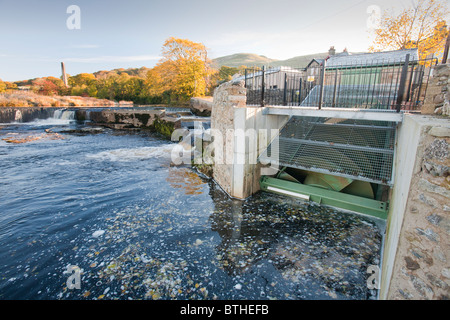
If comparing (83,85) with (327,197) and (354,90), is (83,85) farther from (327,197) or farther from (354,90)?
(327,197)

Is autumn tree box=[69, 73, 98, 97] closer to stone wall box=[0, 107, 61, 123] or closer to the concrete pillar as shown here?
stone wall box=[0, 107, 61, 123]

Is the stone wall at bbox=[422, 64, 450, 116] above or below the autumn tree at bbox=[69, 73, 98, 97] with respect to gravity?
below

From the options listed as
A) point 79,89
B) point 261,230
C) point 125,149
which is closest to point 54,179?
point 125,149

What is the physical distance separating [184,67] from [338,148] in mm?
28677

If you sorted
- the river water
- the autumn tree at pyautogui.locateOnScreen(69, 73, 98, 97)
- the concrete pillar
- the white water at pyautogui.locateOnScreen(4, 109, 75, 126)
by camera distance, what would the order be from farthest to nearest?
1. the autumn tree at pyautogui.locateOnScreen(69, 73, 98, 97)
2. the white water at pyautogui.locateOnScreen(4, 109, 75, 126)
3. the concrete pillar
4. the river water

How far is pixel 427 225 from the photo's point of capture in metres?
2.40

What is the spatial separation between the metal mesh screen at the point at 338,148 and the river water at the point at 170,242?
1239 mm

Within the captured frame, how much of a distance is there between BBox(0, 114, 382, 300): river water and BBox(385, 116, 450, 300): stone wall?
1544 mm

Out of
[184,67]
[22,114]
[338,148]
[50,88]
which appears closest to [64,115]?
[22,114]

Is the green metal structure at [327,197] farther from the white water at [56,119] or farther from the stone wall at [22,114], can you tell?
the stone wall at [22,114]

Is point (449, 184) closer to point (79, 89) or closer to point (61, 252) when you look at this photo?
point (61, 252)

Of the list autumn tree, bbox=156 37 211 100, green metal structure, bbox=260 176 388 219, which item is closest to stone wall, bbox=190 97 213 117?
autumn tree, bbox=156 37 211 100

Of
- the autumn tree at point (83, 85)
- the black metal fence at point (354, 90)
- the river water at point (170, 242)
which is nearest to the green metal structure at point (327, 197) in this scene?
the river water at point (170, 242)

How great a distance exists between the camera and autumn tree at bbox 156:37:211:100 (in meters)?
31.2
